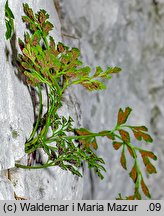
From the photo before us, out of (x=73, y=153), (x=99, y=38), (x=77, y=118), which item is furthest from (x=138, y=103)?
(x=73, y=153)

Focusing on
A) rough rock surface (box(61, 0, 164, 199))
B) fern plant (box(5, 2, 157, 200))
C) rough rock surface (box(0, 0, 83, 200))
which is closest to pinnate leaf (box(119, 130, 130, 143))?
fern plant (box(5, 2, 157, 200))

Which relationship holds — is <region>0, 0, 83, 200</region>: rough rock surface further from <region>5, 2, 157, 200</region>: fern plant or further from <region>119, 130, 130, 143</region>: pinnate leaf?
<region>119, 130, 130, 143</region>: pinnate leaf

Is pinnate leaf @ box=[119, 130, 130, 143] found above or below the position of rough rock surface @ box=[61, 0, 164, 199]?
below

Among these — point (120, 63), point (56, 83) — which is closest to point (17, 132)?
point (56, 83)

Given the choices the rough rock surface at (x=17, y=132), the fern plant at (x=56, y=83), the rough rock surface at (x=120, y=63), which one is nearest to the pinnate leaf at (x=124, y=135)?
the fern plant at (x=56, y=83)

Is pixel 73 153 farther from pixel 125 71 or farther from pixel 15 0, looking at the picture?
pixel 125 71

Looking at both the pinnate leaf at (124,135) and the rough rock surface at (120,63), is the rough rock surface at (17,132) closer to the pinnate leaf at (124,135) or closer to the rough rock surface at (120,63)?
the pinnate leaf at (124,135)

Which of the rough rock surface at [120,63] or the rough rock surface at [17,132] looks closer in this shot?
the rough rock surface at [17,132]
